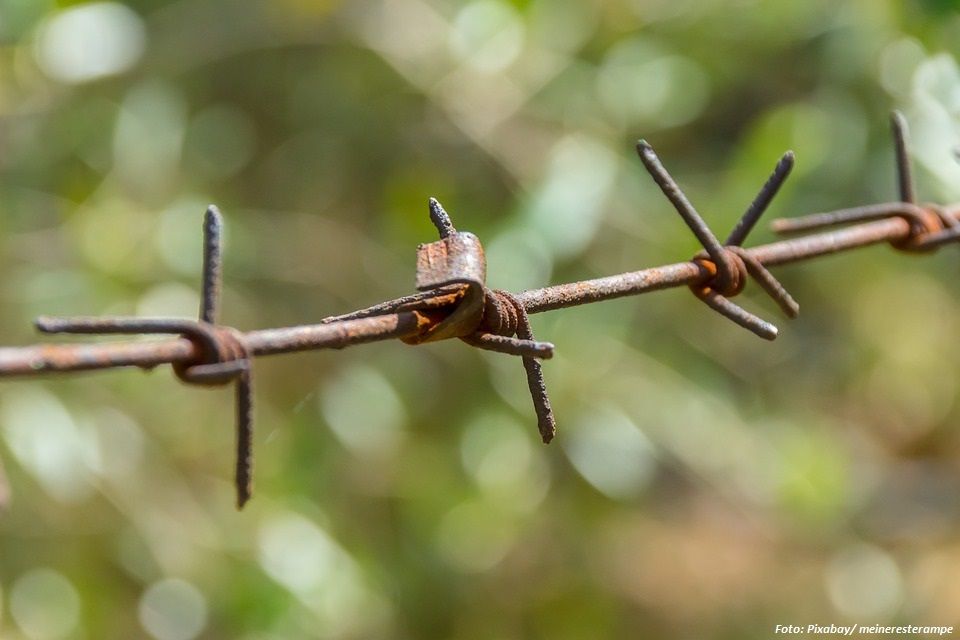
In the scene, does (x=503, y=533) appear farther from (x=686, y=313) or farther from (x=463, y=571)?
(x=686, y=313)

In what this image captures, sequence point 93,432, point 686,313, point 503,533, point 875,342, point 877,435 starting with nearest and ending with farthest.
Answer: point 93,432 → point 503,533 → point 686,313 → point 875,342 → point 877,435

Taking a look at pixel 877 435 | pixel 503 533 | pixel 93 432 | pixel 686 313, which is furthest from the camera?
pixel 877 435

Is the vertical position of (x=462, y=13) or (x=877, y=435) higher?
(x=462, y=13)

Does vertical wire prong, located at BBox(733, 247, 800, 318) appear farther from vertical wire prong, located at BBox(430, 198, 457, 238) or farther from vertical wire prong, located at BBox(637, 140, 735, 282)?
vertical wire prong, located at BBox(430, 198, 457, 238)

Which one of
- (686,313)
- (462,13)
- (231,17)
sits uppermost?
(231,17)

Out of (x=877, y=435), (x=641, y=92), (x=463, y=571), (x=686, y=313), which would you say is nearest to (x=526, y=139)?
(x=641, y=92)

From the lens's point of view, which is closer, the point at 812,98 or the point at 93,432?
the point at 93,432
